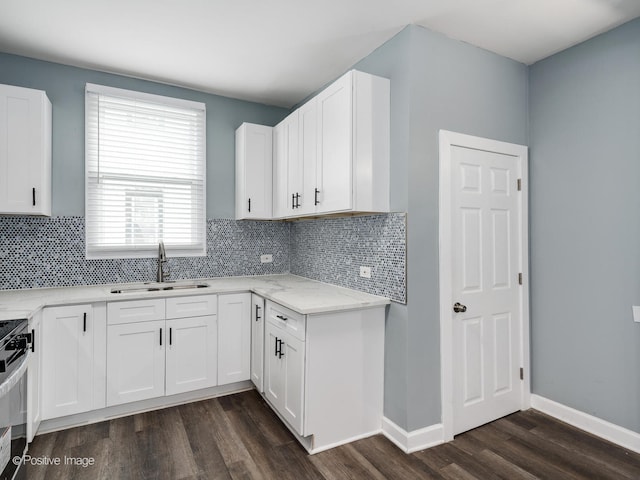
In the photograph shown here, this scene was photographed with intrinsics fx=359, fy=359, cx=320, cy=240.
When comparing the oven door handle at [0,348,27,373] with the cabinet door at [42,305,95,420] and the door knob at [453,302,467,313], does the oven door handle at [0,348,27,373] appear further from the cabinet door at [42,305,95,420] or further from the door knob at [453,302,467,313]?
the door knob at [453,302,467,313]

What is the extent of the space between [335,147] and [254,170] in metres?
1.23

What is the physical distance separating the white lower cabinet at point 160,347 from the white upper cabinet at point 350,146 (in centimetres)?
124

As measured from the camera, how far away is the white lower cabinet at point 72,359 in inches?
94.2

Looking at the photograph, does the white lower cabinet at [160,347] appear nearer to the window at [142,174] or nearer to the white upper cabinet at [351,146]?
the window at [142,174]

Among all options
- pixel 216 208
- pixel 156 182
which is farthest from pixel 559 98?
pixel 156 182

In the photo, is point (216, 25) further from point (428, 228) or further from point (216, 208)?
point (428, 228)

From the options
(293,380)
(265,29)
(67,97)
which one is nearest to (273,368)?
(293,380)

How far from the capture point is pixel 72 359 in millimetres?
2467

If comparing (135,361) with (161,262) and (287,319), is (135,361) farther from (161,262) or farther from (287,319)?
(287,319)

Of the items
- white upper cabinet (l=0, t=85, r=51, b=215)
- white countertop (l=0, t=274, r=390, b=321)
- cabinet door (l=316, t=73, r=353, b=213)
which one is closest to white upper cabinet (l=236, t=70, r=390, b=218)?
cabinet door (l=316, t=73, r=353, b=213)

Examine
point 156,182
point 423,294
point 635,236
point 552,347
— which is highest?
point 156,182

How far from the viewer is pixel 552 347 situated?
8.81 ft

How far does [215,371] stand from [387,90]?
2.54m

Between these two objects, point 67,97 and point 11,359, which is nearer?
point 11,359
